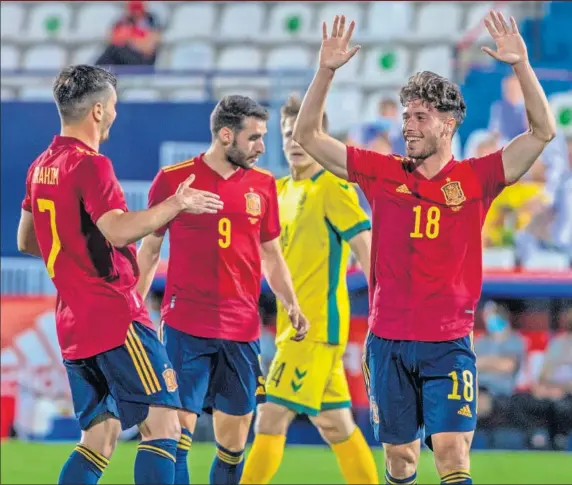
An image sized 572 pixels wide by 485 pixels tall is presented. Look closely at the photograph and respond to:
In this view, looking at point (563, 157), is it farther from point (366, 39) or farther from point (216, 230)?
point (216, 230)

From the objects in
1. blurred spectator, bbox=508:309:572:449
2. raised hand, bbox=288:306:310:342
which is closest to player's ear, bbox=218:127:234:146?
raised hand, bbox=288:306:310:342

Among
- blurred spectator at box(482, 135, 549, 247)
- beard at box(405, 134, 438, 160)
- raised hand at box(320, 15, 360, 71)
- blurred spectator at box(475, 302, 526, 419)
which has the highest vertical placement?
raised hand at box(320, 15, 360, 71)

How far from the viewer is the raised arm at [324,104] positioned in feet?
17.6

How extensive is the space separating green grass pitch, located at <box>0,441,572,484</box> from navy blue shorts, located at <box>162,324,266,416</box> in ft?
7.26

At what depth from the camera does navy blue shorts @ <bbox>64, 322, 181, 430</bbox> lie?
538 cm

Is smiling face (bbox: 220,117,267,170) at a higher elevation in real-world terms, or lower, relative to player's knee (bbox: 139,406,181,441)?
higher

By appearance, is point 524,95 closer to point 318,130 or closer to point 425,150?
point 425,150

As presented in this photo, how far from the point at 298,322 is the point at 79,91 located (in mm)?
2056

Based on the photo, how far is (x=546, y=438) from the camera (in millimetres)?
11023

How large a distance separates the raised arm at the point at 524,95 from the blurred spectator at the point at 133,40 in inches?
385

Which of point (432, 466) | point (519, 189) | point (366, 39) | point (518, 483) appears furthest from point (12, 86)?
point (518, 483)

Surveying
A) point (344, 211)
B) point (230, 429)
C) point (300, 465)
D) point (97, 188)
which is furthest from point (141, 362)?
point (300, 465)

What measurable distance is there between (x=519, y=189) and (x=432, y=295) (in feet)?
22.3

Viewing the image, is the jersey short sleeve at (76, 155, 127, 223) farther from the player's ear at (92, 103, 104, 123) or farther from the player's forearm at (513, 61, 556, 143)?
the player's forearm at (513, 61, 556, 143)
